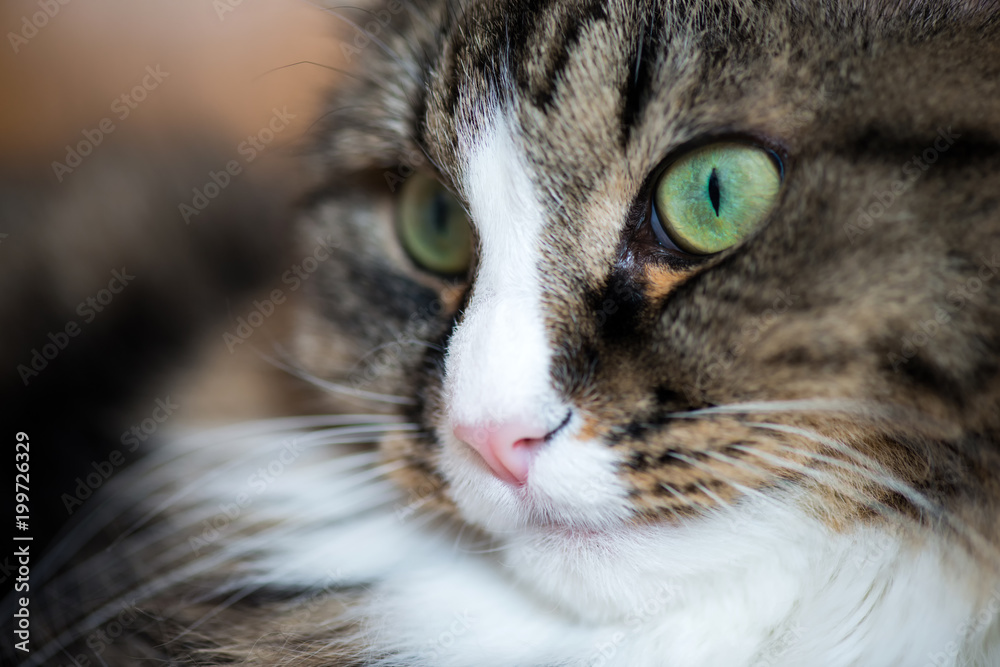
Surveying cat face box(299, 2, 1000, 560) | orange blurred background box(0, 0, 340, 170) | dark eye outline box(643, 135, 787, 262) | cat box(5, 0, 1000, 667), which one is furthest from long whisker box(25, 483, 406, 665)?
orange blurred background box(0, 0, 340, 170)

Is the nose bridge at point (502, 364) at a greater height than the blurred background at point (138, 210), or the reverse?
the blurred background at point (138, 210)

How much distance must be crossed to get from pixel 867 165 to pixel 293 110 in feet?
3.19

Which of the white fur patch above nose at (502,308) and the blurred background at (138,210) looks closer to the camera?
the white fur patch above nose at (502,308)

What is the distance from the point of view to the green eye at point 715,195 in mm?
667

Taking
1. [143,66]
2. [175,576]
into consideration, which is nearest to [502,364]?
[175,576]

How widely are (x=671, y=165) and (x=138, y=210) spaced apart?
41.3 inches

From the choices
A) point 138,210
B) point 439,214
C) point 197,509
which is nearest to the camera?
point 439,214

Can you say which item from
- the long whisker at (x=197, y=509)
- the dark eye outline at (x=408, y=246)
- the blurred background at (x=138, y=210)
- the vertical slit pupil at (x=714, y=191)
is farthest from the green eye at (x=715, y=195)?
the blurred background at (x=138, y=210)

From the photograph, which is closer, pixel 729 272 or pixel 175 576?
pixel 729 272

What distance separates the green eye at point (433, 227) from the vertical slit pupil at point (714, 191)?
32cm

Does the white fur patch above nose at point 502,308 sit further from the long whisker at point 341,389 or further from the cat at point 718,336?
the long whisker at point 341,389

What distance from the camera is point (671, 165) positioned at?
0.70m

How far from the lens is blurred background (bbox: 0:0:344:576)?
117 cm

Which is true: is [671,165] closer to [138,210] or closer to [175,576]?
[175,576]
